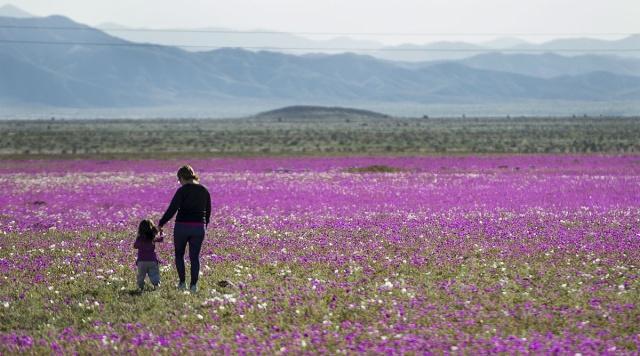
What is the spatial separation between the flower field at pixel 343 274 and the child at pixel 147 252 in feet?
1.43

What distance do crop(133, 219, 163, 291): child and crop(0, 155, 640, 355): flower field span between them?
1.43 feet

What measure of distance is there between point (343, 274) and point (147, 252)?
12.5 ft

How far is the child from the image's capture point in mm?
15148

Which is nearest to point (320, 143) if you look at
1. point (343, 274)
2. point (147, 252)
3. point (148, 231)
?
point (343, 274)

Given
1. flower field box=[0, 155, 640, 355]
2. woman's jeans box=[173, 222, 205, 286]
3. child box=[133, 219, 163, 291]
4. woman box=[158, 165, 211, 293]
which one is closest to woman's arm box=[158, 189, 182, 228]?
woman box=[158, 165, 211, 293]

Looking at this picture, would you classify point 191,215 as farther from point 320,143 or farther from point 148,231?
point 320,143

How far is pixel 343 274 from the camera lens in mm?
16703

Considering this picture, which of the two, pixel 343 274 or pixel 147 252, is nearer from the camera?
pixel 147 252

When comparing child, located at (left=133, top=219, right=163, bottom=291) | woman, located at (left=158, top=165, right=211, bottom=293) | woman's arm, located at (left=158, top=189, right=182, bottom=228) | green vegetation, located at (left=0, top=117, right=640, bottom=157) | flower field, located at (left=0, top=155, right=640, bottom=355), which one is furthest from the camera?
green vegetation, located at (left=0, top=117, right=640, bottom=157)

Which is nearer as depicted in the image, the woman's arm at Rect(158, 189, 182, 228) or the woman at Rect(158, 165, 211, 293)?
the woman's arm at Rect(158, 189, 182, 228)

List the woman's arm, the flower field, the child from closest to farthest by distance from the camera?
the flower field → the woman's arm → the child

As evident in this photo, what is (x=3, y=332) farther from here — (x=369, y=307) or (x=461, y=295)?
(x=461, y=295)

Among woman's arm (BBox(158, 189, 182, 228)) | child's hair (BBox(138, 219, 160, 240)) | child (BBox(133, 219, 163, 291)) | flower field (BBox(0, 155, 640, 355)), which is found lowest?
flower field (BBox(0, 155, 640, 355))

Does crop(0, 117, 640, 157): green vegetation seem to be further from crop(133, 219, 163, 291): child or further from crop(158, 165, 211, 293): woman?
crop(158, 165, 211, 293): woman
